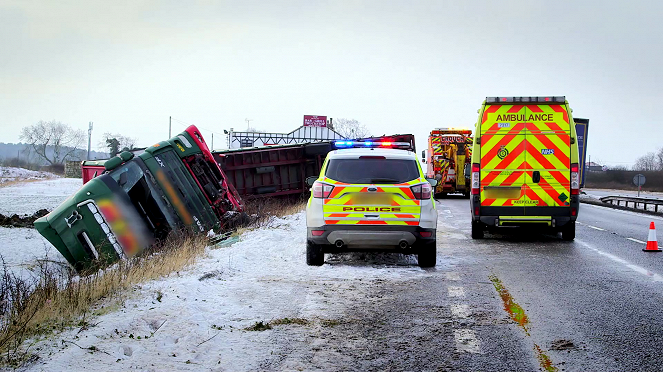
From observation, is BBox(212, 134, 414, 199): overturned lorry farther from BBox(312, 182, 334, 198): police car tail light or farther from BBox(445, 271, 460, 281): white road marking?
BBox(445, 271, 460, 281): white road marking

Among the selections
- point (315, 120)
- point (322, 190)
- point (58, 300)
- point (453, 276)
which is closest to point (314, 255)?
point (322, 190)

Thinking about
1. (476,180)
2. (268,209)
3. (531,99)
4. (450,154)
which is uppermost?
(531,99)

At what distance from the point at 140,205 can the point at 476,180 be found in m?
6.80

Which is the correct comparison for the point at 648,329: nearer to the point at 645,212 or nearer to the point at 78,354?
the point at 78,354

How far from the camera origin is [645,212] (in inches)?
1008

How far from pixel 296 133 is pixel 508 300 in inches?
2772

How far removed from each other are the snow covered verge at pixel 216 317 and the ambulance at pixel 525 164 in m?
4.13

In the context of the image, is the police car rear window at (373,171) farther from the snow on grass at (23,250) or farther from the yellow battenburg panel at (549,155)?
the snow on grass at (23,250)

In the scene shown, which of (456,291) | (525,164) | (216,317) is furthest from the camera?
(525,164)

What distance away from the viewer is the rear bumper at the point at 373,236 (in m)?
8.70

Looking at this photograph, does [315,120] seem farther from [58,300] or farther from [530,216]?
[58,300]

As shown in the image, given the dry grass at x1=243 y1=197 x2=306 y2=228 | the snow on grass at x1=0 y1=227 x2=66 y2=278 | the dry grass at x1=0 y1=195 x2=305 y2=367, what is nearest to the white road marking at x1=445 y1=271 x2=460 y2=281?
the dry grass at x1=0 y1=195 x2=305 y2=367

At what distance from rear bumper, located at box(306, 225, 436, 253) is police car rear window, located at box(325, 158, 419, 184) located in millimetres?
701

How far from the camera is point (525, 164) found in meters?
12.7
